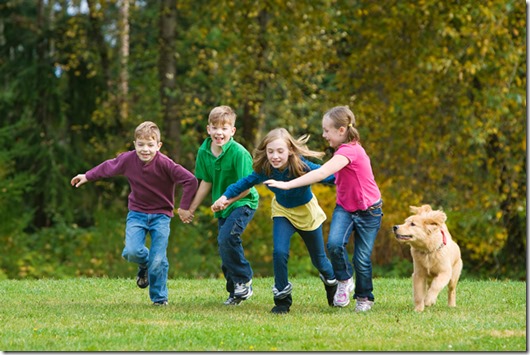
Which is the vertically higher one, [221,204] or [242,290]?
[221,204]

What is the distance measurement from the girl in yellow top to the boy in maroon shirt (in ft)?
2.33

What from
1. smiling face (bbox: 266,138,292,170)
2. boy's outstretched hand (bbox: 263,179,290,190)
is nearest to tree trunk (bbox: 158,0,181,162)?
smiling face (bbox: 266,138,292,170)

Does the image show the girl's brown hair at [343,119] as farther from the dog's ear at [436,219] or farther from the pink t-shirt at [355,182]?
the dog's ear at [436,219]

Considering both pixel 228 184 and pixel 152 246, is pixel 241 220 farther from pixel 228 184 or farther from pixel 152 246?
pixel 152 246

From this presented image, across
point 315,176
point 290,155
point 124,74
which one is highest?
point 124,74

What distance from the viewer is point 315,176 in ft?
25.6

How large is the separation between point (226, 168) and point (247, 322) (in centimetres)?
165

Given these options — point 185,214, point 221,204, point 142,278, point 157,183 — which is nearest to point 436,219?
point 221,204

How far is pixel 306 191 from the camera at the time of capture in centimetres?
823

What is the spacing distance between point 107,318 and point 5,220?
10.5 metres

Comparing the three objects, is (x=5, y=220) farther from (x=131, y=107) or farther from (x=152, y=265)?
(x=152, y=265)

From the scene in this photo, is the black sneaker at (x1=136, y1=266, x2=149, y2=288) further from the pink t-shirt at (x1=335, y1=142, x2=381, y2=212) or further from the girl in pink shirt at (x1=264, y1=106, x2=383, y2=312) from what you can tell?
the pink t-shirt at (x1=335, y1=142, x2=381, y2=212)

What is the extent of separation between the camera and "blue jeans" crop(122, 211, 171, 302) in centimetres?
852

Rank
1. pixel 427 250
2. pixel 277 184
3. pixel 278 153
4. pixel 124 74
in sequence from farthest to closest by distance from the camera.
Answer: pixel 124 74 < pixel 427 250 < pixel 278 153 < pixel 277 184
